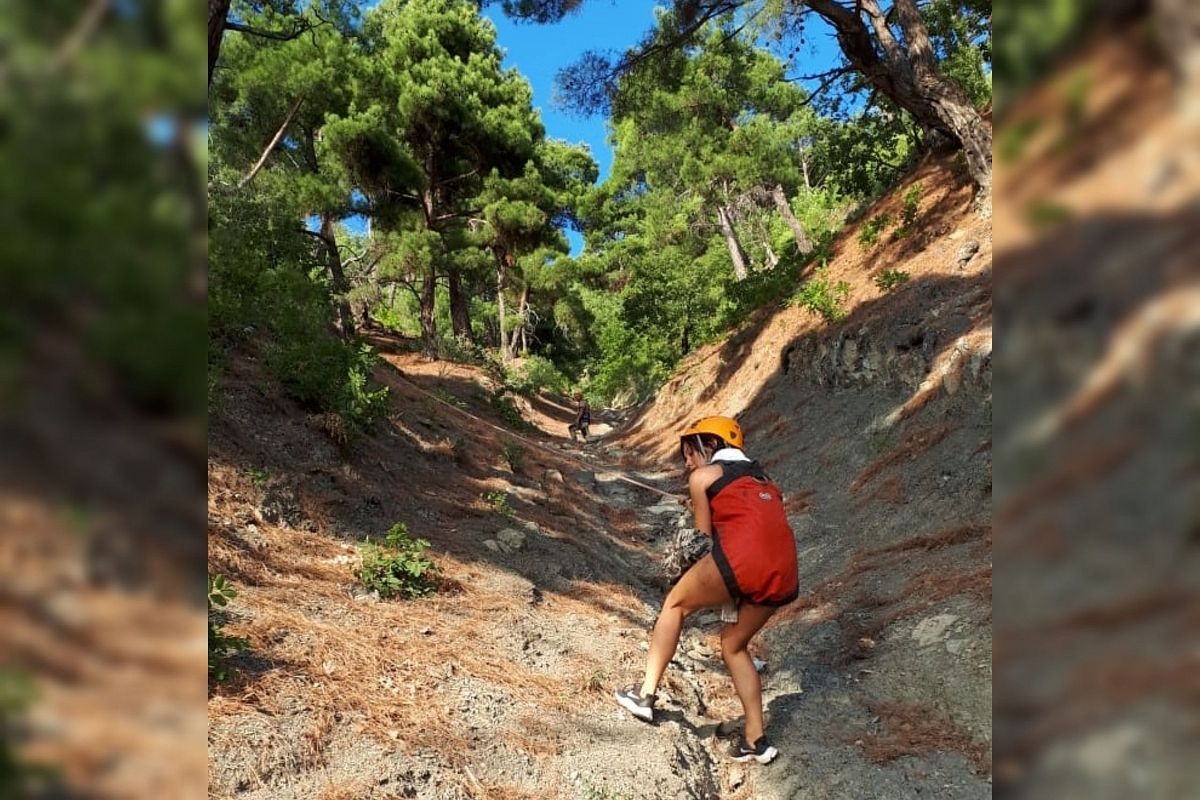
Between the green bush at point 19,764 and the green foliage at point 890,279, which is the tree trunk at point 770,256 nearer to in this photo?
the green foliage at point 890,279

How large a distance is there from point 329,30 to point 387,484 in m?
7.93

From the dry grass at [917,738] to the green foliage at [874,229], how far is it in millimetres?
10570

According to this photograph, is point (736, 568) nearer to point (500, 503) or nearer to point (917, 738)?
point (917, 738)

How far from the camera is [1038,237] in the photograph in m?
0.57

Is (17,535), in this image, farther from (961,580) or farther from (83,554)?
(961,580)

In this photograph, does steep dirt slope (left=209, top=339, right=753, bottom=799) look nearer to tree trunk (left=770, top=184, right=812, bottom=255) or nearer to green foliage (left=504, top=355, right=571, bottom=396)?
green foliage (left=504, top=355, right=571, bottom=396)

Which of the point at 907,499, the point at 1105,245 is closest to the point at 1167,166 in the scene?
the point at 1105,245

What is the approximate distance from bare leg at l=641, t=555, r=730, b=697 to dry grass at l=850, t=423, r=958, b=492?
4.98m

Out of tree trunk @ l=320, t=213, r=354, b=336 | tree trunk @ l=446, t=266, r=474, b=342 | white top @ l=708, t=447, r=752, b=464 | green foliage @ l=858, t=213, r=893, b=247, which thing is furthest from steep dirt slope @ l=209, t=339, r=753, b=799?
tree trunk @ l=446, t=266, r=474, b=342

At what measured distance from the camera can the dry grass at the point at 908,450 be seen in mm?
7453

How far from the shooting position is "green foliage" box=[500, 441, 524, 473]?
10312mm

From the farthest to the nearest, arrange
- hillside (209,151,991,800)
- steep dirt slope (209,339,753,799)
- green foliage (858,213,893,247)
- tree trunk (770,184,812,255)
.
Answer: tree trunk (770,184,812,255), green foliage (858,213,893,247), hillside (209,151,991,800), steep dirt slope (209,339,753,799)

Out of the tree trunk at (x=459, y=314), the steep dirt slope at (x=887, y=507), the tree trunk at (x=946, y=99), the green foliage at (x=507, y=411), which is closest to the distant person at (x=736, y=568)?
the steep dirt slope at (x=887, y=507)

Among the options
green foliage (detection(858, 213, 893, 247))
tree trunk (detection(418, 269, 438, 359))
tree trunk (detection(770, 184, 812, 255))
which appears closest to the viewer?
green foliage (detection(858, 213, 893, 247))
